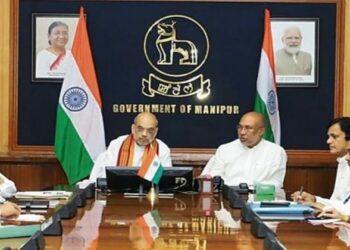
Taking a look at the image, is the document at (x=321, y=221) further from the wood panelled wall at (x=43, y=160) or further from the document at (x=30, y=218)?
the wood panelled wall at (x=43, y=160)

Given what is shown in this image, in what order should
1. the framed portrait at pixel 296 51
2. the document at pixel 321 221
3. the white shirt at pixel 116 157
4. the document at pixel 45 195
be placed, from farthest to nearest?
the framed portrait at pixel 296 51 < the white shirt at pixel 116 157 < the document at pixel 45 195 < the document at pixel 321 221

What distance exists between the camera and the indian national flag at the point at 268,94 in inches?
270

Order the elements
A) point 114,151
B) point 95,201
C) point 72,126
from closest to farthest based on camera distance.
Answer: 1. point 95,201
2. point 114,151
3. point 72,126

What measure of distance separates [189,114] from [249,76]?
0.65 meters

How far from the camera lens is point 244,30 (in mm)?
7066

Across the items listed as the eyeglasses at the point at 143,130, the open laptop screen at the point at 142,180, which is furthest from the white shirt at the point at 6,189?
the eyeglasses at the point at 143,130

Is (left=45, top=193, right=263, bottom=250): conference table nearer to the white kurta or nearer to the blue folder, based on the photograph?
the blue folder

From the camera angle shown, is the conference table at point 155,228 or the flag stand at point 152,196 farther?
the flag stand at point 152,196

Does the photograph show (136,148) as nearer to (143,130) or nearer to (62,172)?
(143,130)

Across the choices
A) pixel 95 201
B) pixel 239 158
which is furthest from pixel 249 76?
pixel 95 201

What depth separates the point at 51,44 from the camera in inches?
279

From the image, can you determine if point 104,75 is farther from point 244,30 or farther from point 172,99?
point 244,30

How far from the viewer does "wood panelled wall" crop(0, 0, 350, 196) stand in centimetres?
697

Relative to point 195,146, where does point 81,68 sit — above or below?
above
